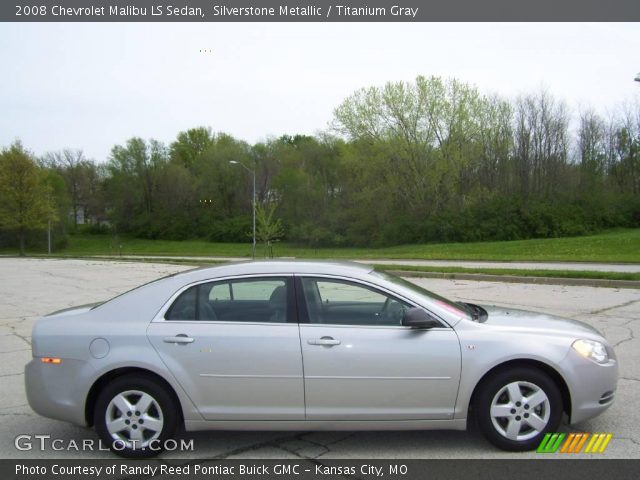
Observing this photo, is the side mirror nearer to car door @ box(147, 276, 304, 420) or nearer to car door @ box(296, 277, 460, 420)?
car door @ box(296, 277, 460, 420)

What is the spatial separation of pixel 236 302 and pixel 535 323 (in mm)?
2391

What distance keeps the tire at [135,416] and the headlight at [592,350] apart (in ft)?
10.1

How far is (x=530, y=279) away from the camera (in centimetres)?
1542

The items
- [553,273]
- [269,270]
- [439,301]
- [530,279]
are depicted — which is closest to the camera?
[269,270]

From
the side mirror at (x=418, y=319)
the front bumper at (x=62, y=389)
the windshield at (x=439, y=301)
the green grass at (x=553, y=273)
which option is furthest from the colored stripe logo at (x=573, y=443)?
the green grass at (x=553, y=273)

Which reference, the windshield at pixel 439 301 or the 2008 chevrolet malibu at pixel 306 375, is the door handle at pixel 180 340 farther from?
the windshield at pixel 439 301

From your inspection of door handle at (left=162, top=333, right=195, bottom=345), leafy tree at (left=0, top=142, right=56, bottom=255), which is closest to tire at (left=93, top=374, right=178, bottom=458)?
door handle at (left=162, top=333, right=195, bottom=345)

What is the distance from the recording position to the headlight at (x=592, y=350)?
4012mm

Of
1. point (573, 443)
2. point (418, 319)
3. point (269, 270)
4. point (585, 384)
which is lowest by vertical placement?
point (573, 443)

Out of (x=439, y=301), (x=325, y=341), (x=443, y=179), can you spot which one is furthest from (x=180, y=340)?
(x=443, y=179)

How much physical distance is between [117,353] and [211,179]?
79625 millimetres

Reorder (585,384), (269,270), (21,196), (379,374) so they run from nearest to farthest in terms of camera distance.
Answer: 1. (379,374)
2. (585,384)
3. (269,270)
4. (21,196)

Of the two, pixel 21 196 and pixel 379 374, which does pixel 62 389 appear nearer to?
pixel 379 374

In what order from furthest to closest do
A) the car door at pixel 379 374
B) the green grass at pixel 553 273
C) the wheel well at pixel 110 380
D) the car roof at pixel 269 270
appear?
the green grass at pixel 553 273 → the car roof at pixel 269 270 → the wheel well at pixel 110 380 → the car door at pixel 379 374
